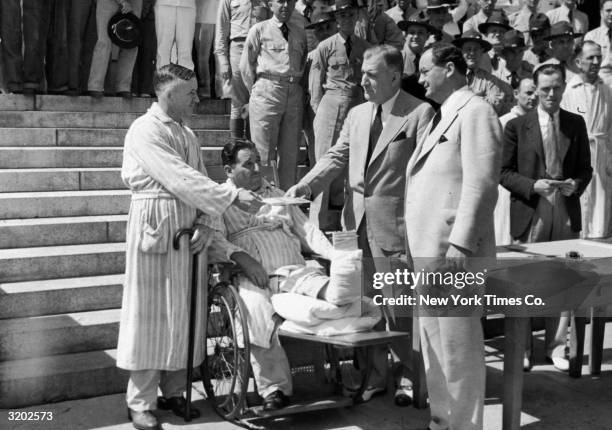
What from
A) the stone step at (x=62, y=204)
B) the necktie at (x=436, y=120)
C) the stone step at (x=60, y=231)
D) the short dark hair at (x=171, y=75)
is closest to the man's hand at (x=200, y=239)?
the short dark hair at (x=171, y=75)

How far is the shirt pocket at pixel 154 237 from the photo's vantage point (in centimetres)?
456

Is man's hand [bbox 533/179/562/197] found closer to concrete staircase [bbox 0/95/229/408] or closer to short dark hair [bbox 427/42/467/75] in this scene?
short dark hair [bbox 427/42/467/75]

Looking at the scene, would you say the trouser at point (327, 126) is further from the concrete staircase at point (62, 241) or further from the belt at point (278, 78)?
the concrete staircase at point (62, 241)

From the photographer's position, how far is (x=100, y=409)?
4.81 metres

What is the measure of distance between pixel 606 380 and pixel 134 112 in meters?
4.94

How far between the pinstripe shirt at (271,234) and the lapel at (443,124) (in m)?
1.07

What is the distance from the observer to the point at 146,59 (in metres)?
8.65

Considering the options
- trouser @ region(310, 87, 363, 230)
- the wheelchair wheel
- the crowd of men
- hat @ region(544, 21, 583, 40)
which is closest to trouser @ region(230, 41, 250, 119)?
the crowd of men

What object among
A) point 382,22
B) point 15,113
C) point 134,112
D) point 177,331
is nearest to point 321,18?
point 382,22

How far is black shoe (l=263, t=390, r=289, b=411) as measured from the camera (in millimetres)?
4477

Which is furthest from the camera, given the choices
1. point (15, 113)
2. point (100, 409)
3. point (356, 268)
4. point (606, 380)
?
point (15, 113)

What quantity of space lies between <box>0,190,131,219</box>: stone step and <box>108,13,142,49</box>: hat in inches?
81.8

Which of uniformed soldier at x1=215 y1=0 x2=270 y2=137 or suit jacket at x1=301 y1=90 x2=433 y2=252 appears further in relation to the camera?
uniformed soldier at x1=215 y1=0 x2=270 y2=137

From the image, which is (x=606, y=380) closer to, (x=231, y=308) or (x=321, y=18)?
(x=231, y=308)
